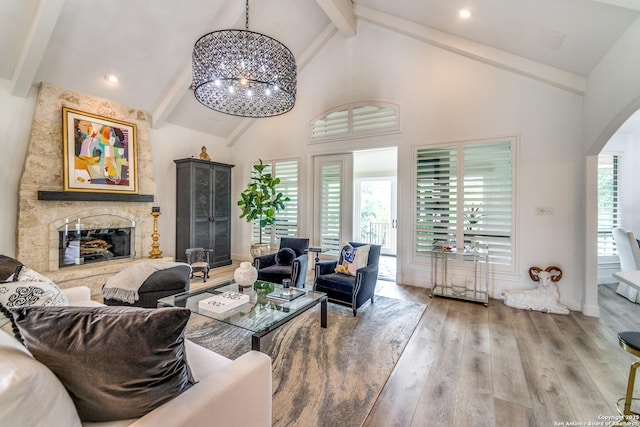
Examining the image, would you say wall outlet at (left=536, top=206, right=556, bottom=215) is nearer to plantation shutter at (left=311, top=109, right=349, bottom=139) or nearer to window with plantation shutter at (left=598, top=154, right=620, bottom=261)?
window with plantation shutter at (left=598, top=154, right=620, bottom=261)

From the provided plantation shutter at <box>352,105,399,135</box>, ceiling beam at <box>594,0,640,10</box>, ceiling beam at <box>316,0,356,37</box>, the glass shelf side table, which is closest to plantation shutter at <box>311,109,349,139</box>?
plantation shutter at <box>352,105,399,135</box>

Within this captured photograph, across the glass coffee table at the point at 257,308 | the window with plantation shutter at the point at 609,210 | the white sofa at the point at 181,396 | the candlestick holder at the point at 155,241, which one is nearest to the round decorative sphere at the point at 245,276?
the glass coffee table at the point at 257,308

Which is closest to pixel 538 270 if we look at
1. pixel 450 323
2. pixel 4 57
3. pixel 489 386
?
pixel 450 323

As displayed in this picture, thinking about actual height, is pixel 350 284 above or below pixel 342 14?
below

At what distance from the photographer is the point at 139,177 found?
16.2 ft

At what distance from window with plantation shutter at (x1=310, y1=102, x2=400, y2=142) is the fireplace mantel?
3.33m

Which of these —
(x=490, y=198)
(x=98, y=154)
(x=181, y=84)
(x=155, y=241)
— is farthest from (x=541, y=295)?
(x=98, y=154)

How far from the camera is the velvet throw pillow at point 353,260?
356cm

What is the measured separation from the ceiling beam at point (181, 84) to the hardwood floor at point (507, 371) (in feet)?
16.1

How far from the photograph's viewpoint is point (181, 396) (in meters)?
1.08

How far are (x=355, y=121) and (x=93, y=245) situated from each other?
4.89m

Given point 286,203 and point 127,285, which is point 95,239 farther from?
point 286,203

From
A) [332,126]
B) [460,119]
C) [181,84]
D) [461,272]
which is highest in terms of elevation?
[181,84]

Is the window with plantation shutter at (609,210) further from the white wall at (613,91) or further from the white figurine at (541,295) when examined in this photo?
the white wall at (613,91)
